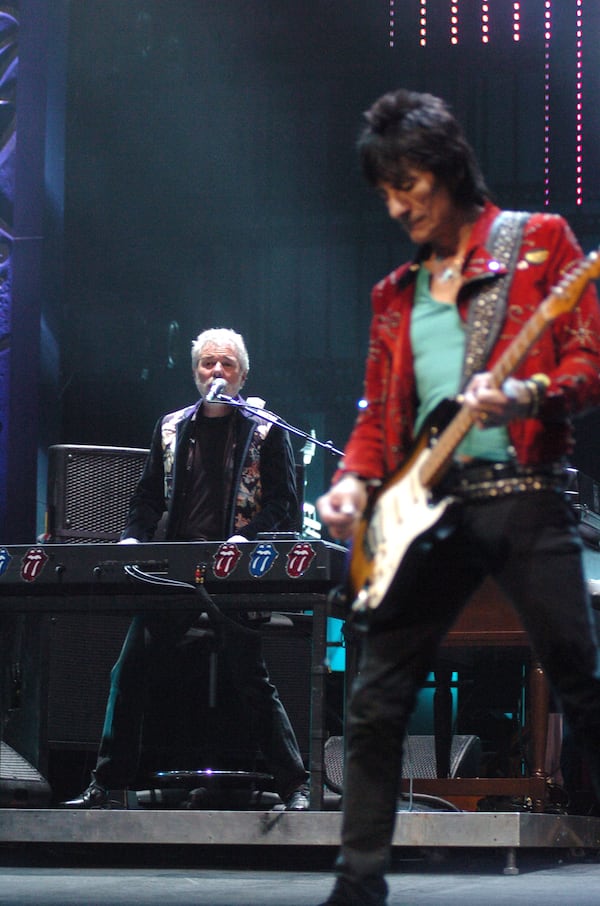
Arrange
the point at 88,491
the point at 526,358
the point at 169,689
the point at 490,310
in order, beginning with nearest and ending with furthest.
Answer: the point at 526,358
the point at 490,310
the point at 88,491
the point at 169,689

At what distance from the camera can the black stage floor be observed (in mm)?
3320

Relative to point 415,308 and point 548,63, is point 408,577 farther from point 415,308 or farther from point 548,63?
point 548,63

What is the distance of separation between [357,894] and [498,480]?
0.77 metres

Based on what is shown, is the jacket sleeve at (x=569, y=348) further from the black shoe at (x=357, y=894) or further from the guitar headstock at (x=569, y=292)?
the black shoe at (x=357, y=894)

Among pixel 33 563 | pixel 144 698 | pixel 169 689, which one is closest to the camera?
pixel 33 563

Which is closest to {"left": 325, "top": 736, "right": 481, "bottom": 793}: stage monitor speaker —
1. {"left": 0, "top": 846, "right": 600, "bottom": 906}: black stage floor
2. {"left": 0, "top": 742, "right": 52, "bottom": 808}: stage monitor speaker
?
{"left": 0, "top": 846, "right": 600, "bottom": 906}: black stage floor

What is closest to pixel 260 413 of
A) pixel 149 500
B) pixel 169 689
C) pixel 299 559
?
pixel 149 500

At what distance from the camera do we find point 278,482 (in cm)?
458

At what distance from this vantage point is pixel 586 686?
2195 millimetres

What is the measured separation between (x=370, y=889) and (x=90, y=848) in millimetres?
3308

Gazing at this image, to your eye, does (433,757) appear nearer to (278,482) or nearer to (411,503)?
(278,482)

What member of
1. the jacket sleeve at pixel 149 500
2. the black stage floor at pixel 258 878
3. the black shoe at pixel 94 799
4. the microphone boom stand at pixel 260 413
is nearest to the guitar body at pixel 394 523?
the black stage floor at pixel 258 878

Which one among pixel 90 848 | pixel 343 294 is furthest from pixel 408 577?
pixel 343 294

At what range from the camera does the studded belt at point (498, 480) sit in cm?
224
